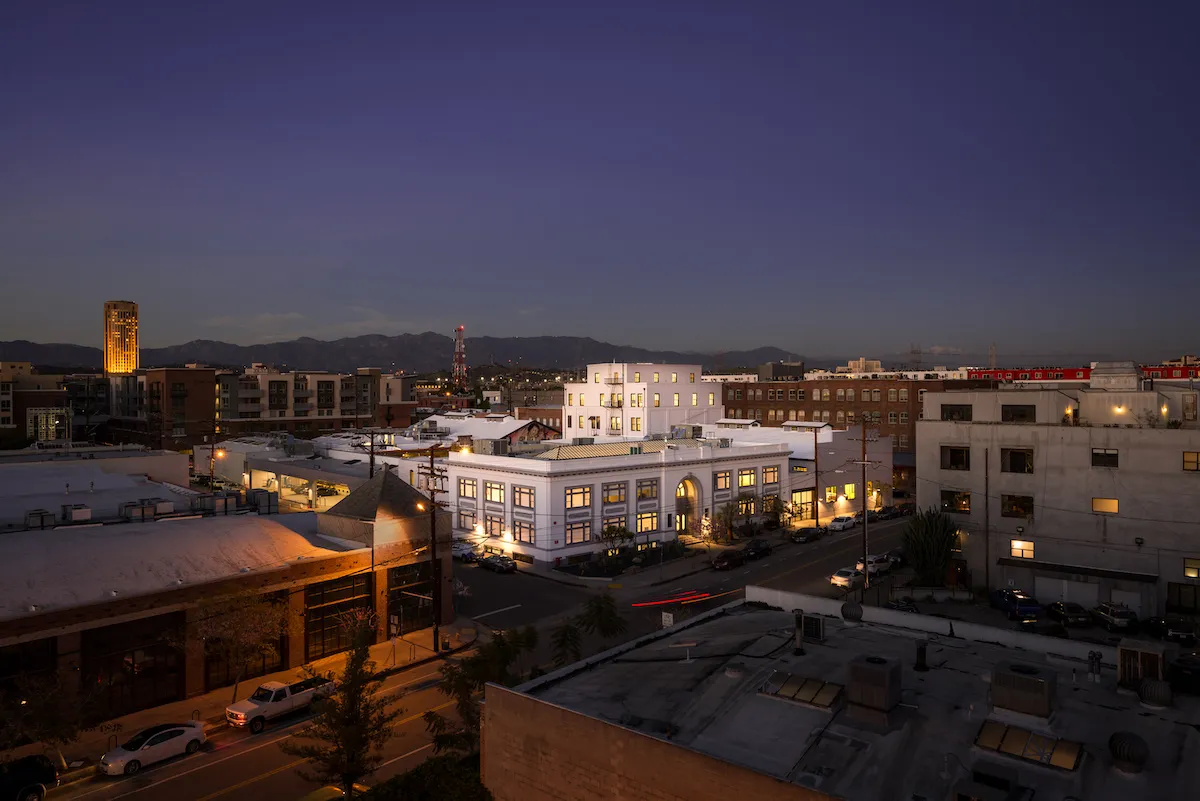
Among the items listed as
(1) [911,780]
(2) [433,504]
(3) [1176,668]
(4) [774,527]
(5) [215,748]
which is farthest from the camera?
(4) [774,527]

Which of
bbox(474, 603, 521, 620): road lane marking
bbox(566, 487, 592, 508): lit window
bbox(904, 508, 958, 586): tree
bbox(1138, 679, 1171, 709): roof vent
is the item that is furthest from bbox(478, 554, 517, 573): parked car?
bbox(1138, 679, 1171, 709): roof vent

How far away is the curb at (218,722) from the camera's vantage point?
848 inches

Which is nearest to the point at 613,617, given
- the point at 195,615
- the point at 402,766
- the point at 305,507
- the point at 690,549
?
the point at 402,766

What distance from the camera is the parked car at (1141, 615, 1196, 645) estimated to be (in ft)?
108

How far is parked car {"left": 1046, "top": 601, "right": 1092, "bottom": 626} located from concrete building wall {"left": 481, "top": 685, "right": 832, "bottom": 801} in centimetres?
3161

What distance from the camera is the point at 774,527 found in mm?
59750

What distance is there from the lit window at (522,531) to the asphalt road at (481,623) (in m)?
3.62

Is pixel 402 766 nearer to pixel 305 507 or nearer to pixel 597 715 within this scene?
pixel 597 715

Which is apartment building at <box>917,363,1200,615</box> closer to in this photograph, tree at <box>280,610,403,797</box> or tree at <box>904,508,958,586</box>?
tree at <box>904,508,958,586</box>

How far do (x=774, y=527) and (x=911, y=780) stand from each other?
48.4 metres

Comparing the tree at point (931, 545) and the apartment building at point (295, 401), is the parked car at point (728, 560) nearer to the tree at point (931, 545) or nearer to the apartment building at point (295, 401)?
the tree at point (931, 545)

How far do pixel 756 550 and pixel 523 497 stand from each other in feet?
52.6

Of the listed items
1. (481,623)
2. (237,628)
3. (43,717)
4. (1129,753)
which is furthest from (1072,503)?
(43,717)

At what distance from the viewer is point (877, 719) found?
13.9 metres
